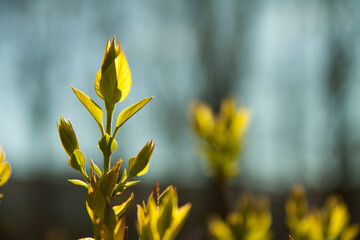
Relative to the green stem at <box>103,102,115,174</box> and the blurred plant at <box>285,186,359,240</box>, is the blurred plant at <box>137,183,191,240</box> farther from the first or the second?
the blurred plant at <box>285,186,359,240</box>

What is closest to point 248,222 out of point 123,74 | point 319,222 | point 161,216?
point 319,222

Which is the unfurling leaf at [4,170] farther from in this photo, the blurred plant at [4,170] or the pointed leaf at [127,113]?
the pointed leaf at [127,113]

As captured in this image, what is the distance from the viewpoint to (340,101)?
5.25m

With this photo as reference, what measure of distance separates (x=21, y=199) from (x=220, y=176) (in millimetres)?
6919

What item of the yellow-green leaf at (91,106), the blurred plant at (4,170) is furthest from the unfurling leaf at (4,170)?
the yellow-green leaf at (91,106)

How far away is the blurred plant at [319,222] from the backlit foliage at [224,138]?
23 centimetres

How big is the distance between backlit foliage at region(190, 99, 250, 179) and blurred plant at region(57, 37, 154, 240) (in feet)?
2.14

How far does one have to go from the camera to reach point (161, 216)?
40 centimetres

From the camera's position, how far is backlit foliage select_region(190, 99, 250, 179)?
1.01m

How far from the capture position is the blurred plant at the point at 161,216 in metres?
0.38

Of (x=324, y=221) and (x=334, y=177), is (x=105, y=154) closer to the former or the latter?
(x=324, y=221)

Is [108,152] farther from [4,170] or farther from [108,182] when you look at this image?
[4,170]

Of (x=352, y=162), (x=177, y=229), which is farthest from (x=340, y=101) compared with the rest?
(x=177, y=229)

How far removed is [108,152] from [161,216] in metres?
0.10
